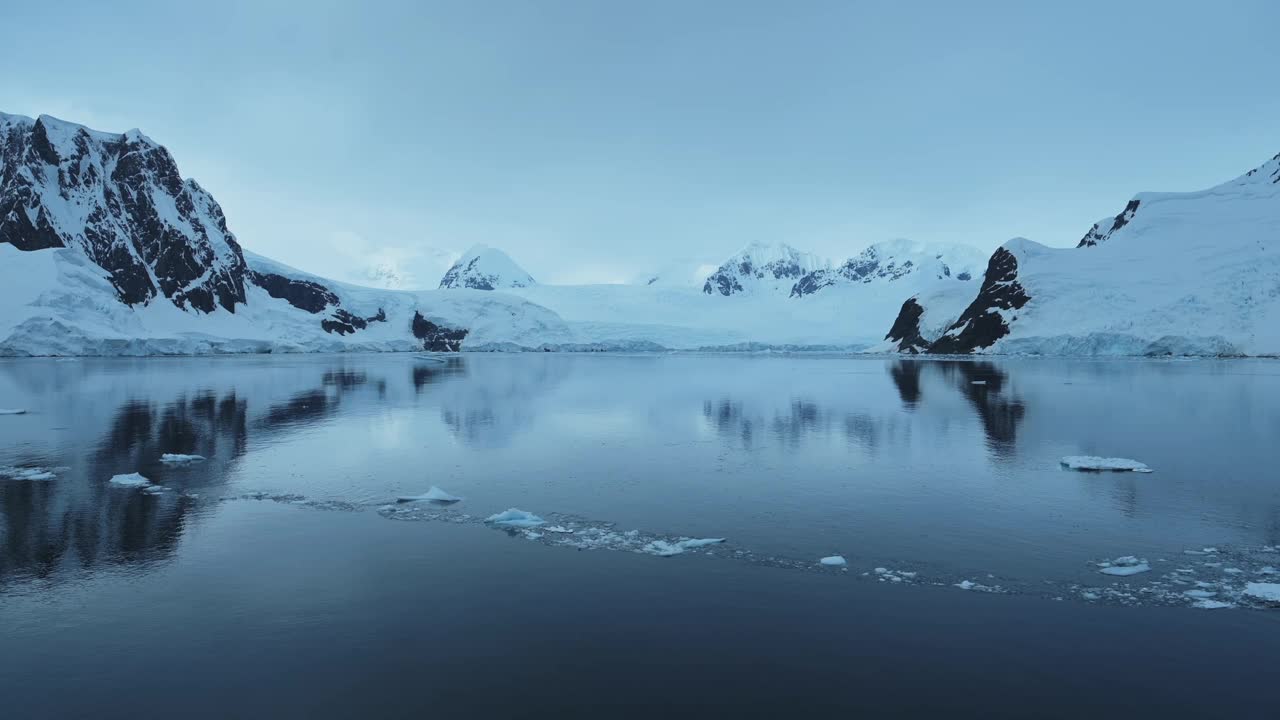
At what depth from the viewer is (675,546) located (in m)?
11.7

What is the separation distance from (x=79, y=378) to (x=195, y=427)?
32.2m

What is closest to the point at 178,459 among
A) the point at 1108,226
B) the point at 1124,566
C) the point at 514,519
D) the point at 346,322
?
the point at 514,519

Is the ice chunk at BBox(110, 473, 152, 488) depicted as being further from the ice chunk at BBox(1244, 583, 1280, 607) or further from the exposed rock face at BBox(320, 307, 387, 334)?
the exposed rock face at BBox(320, 307, 387, 334)

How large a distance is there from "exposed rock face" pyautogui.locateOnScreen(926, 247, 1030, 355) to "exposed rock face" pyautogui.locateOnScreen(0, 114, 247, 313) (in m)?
123

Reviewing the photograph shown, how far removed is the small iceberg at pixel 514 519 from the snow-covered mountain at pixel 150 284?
95075 mm

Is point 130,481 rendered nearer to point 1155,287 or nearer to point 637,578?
point 637,578

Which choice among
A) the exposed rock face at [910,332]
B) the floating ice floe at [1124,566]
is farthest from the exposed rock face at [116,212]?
the floating ice floe at [1124,566]

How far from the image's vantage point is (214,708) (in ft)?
22.4

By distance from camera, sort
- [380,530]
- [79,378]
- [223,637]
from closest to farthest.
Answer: [223,637] → [380,530] → [79,378]

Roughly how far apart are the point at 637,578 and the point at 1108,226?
6129 inches

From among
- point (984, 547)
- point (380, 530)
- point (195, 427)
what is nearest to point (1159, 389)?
point (984, 547)

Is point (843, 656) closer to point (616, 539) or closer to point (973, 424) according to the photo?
point (616, 539)

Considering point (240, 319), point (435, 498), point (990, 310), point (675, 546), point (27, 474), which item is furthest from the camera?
point (240, 319)

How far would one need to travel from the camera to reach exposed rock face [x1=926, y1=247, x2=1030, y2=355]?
337 feet
